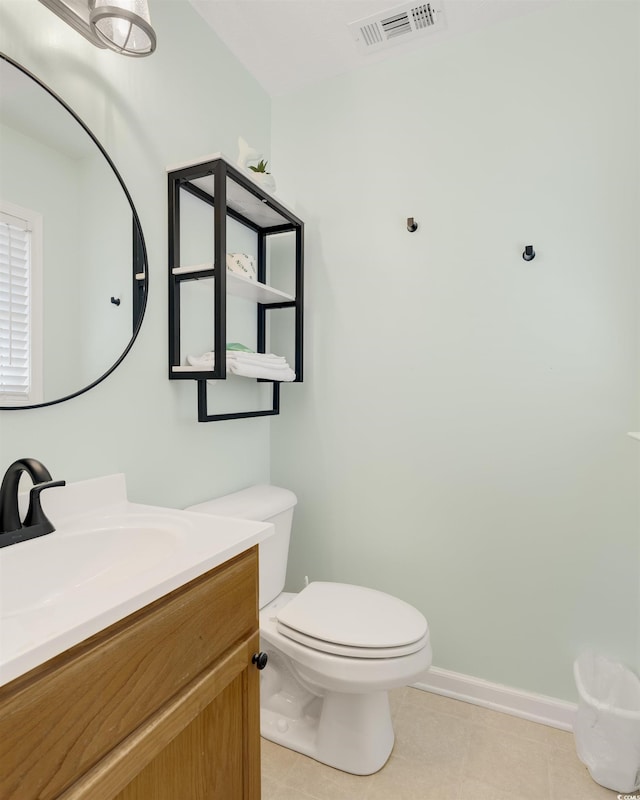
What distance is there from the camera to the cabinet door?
765 mm

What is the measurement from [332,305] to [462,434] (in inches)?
29.4

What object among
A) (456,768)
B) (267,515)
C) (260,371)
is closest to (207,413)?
(260,371)

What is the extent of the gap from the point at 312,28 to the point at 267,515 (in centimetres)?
176

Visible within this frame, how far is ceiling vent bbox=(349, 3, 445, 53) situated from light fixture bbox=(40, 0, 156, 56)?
874 mm

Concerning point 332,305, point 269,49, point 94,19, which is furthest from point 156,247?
point 269,49

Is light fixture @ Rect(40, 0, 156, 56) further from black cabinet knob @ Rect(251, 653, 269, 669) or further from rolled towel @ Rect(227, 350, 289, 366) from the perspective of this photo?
black cabinet knob @ Rect(251, 653, 269, 669)

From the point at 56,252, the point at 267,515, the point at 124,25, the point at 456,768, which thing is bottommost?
the point at 456,768

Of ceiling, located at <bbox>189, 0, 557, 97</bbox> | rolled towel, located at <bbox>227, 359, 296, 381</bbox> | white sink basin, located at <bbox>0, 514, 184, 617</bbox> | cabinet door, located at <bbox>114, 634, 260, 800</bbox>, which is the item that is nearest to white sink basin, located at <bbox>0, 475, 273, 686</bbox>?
white sink basin, located at <bbox>0, 514, 184, 617</bbox>

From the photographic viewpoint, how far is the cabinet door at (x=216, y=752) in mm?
765

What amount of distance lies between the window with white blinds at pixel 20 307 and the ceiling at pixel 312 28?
1130mm

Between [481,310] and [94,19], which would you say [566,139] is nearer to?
[481,310]

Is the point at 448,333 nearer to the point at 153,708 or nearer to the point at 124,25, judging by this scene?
the point at 124,25

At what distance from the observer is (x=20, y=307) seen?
1039mm

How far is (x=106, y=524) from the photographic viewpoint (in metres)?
1.09
